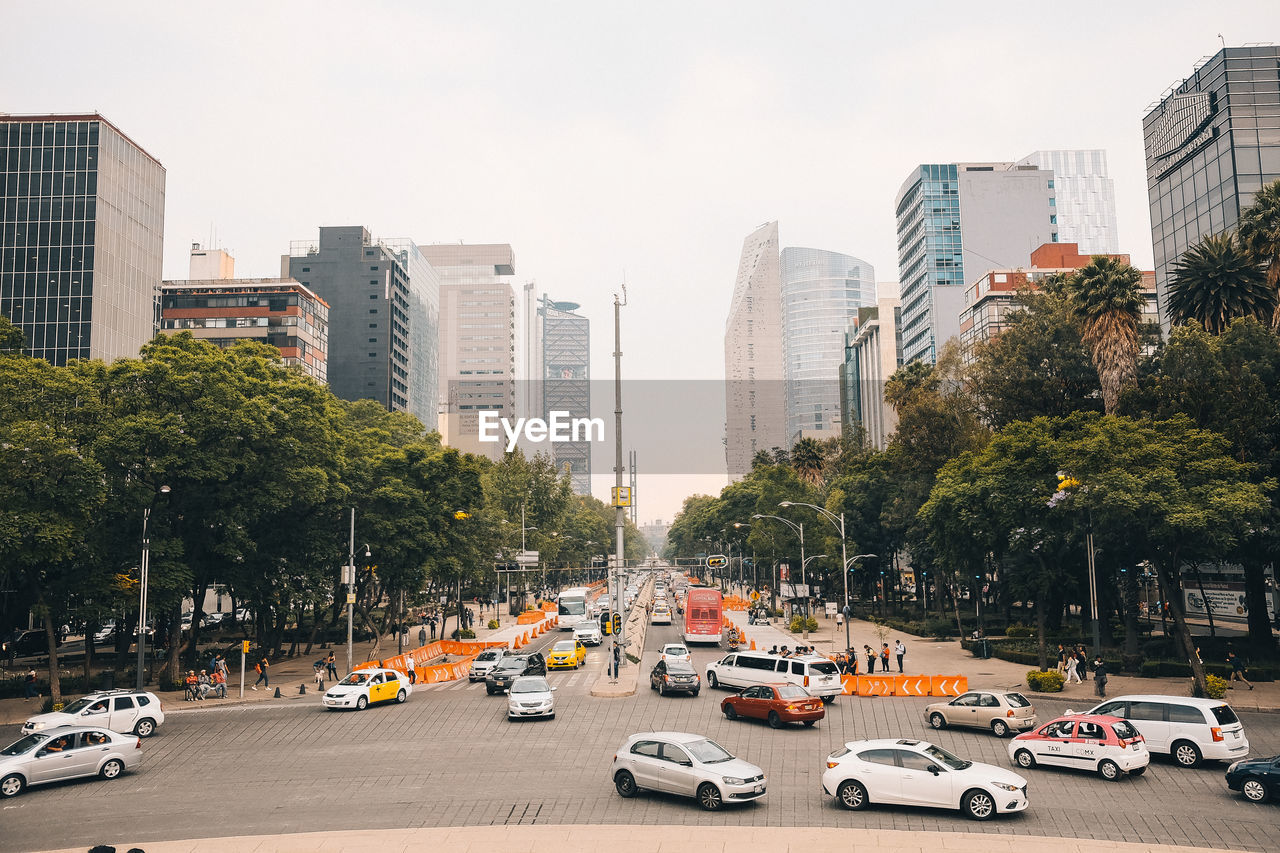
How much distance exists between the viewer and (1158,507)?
33969 millimetres

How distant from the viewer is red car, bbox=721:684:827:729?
29234 millimetres

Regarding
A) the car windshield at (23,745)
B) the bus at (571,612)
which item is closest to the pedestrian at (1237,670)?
the car windshield at (23,745)

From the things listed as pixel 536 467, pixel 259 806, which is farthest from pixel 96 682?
pixel 536 467

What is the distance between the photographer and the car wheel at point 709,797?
1908 cm

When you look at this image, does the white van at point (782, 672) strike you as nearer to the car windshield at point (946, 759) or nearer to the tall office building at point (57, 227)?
the car windshield at point (946, 759)

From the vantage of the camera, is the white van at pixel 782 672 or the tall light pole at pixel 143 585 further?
the tall light pole at pixel 143 585

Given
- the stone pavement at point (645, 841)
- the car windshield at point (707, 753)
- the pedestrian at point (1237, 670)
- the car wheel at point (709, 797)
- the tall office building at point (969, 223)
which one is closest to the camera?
the stone pavement at point (645, 841)

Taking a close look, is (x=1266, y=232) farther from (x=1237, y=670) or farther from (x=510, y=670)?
(x=510, y=670)

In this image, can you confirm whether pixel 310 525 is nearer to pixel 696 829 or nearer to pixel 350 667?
pixel 350 667

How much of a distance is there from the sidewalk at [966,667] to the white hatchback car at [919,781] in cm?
1672

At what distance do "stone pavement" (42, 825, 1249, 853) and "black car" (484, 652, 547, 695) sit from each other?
19.8 m

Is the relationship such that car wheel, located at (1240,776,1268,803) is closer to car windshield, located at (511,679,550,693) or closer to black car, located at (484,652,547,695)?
car windshield, located at (511,679,550,693)

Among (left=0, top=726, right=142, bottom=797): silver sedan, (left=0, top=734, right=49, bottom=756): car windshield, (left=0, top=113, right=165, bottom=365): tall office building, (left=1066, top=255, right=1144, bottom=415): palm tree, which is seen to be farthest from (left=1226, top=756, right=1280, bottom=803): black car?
(left=0, top=113, right=165, bottom=365): tall office building

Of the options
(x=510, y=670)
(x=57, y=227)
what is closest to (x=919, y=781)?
(x=510, y=670)
